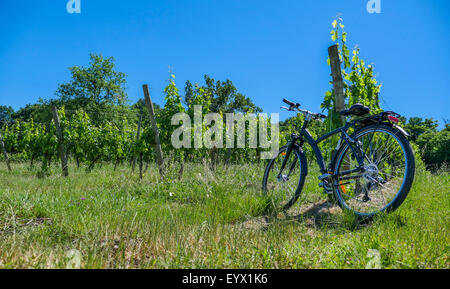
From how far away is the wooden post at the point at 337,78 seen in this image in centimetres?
332

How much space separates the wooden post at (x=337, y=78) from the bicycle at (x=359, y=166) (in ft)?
1.60

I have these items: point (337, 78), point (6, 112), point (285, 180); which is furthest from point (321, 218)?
point (6, 112)

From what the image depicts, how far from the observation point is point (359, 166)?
2.33 metres

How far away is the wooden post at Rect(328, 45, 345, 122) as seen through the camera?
3.32 m

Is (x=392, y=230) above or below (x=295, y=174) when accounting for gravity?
below

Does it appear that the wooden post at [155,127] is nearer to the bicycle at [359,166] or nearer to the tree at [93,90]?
the bicycle at [359,166]

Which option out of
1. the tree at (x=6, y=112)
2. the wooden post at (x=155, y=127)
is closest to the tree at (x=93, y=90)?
the wooden post at (x=155, y=127)

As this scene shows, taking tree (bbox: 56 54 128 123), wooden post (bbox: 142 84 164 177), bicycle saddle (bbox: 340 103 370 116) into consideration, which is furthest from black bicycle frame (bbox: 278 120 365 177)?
tree (bbox: 56 54 128 123)

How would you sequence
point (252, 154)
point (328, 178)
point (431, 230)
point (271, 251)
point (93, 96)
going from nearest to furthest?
1. point (271, 251)
2. point (431, 230)
3. point (328, 178)
4. point (252, 154)
5. point (93, 96)
